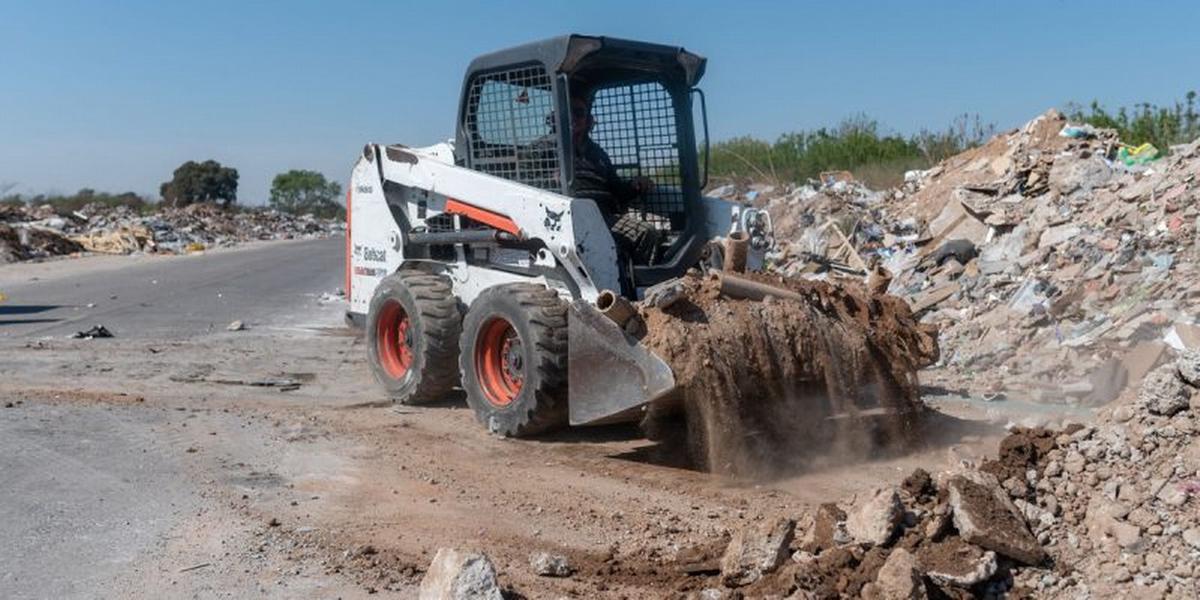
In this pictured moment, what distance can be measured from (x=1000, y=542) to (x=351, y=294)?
692 centimetres

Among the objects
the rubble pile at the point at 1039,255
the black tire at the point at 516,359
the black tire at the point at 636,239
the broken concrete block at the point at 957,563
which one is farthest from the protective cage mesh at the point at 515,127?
the broken concrete block at the point at 957,563

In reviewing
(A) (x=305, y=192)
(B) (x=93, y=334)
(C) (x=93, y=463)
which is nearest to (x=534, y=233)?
(C) (x=93, y=463)

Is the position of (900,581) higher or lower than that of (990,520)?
lower

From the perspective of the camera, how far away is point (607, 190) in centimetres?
849

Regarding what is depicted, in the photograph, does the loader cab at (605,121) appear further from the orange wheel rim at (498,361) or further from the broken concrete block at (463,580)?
the broken concrete block at (463,580)

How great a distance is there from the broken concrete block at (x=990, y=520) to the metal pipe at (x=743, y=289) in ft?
7.72

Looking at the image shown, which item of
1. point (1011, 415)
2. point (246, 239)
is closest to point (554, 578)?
point (1011, 415)

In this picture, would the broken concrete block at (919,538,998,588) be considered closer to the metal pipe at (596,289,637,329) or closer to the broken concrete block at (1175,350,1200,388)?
the broken concrete block at (1175,350,1200,388)

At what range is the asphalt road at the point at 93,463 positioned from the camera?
4867 millimetres

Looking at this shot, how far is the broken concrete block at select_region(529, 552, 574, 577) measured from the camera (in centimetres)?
476

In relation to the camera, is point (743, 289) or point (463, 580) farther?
point (743, 289)

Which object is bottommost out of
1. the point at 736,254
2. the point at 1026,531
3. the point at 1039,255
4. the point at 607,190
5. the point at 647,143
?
the point at 1026,531

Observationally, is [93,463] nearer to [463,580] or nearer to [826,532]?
[463,580]

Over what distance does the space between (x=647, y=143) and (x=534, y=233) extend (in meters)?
1.56
